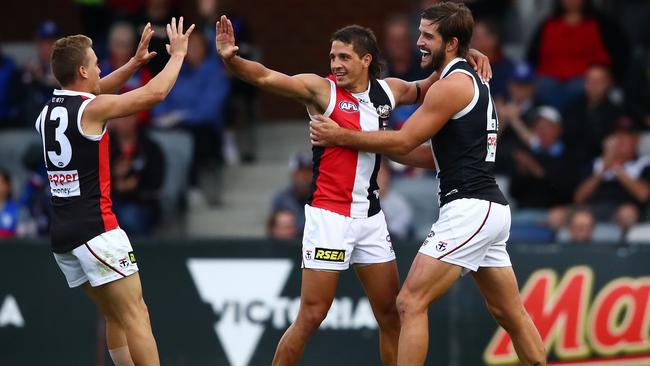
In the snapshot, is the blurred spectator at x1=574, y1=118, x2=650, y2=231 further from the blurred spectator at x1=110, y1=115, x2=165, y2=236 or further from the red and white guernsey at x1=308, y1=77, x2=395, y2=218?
the red and white guernsey at x1=308, y1=77, x2=395, y2=218

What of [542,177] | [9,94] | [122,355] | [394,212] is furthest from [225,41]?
[9,94]

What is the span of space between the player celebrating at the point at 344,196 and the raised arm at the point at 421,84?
0.19 feet

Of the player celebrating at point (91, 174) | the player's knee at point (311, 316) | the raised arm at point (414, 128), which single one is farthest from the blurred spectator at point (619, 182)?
the player celebrating at point (91, 174)

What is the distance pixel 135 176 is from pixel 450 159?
5551 mm

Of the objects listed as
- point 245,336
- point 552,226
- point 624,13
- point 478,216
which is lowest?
point 245,336

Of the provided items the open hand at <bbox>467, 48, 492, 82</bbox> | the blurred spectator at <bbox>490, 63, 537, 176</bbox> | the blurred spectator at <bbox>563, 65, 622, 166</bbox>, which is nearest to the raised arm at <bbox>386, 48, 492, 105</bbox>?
the open hand at <bbox>467, 48, 492, 82</bbox>

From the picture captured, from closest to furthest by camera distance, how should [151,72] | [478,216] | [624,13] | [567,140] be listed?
[478,216] < [567,140] < [151,72] < [624,13]

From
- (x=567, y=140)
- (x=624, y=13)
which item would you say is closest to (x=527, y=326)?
(x=567, y=140)

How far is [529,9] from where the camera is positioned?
54.1 feet

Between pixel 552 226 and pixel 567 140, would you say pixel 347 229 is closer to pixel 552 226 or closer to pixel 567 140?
pixel 552 226

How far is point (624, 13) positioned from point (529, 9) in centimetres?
123

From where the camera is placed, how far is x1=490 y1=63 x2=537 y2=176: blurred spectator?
527 inches

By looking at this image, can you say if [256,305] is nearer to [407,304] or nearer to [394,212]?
[394,212]

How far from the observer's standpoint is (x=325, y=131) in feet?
26.5
